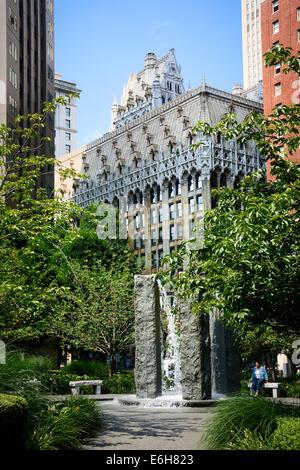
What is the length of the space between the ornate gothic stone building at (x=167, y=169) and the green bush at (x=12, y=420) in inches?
2244

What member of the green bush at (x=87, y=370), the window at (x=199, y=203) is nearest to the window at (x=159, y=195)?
the window at (x=199, y=203)

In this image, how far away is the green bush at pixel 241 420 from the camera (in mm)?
9531

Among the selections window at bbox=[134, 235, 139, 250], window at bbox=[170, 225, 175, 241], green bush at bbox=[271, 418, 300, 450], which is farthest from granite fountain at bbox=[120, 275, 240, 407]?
window at bbox=[134, 235, 139, 250]

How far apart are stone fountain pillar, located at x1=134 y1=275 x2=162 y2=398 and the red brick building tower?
34464 mm

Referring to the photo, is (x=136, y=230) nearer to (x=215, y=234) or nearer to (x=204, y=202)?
(x=204, y=202)

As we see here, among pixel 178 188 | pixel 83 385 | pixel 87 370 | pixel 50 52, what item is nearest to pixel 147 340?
pixel 83 385

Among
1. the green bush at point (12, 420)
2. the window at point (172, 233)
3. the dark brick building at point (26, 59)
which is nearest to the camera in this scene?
the green bush at point (12, 420)

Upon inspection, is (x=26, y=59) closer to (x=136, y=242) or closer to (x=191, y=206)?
(x=191, y=206)

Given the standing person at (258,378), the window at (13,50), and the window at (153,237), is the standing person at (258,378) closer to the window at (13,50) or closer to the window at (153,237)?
the window at (13,50)

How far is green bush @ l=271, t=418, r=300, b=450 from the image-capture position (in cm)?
838

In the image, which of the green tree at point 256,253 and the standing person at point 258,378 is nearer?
the green tree at point 256,253

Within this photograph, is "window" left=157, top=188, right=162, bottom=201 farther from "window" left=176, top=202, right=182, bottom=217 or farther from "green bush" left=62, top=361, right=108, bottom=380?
"green bush" left=62, top=361, right=108, bottom=380

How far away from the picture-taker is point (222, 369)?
819 inches
